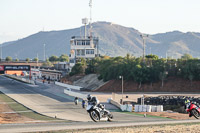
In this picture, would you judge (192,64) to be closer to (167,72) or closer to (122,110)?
(167,72)

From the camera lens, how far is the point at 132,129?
23453 millimetres

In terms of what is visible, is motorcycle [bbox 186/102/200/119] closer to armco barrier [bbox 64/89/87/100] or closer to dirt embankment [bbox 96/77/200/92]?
armco barrier [bbox 64/89/87/100]

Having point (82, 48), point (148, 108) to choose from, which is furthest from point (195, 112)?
point (82, 48)

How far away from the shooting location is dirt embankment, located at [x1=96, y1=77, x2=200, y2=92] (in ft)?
263

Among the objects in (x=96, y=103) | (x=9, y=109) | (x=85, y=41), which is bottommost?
(x=9, y=109)

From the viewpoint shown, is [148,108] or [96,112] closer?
[96,112]

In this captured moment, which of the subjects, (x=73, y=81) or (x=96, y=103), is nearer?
(x=96, y=103)

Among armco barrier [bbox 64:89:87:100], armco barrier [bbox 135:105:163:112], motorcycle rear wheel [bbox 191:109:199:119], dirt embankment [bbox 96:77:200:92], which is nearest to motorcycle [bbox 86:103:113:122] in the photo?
motorcycle rear wheel [bbox 191:109:199:119]

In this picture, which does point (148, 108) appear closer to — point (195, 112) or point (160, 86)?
point (195, 112)

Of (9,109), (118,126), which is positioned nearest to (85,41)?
(9,109)

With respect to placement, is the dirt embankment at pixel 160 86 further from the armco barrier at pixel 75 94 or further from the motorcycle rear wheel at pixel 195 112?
the motorcycle rear wheel at pixel 195 112

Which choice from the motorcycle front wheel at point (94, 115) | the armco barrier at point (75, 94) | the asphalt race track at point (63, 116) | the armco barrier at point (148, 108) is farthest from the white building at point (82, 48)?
the motorcycle front wheel at point (94, 115)

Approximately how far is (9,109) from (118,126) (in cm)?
3439

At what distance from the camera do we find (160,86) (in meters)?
84.2
